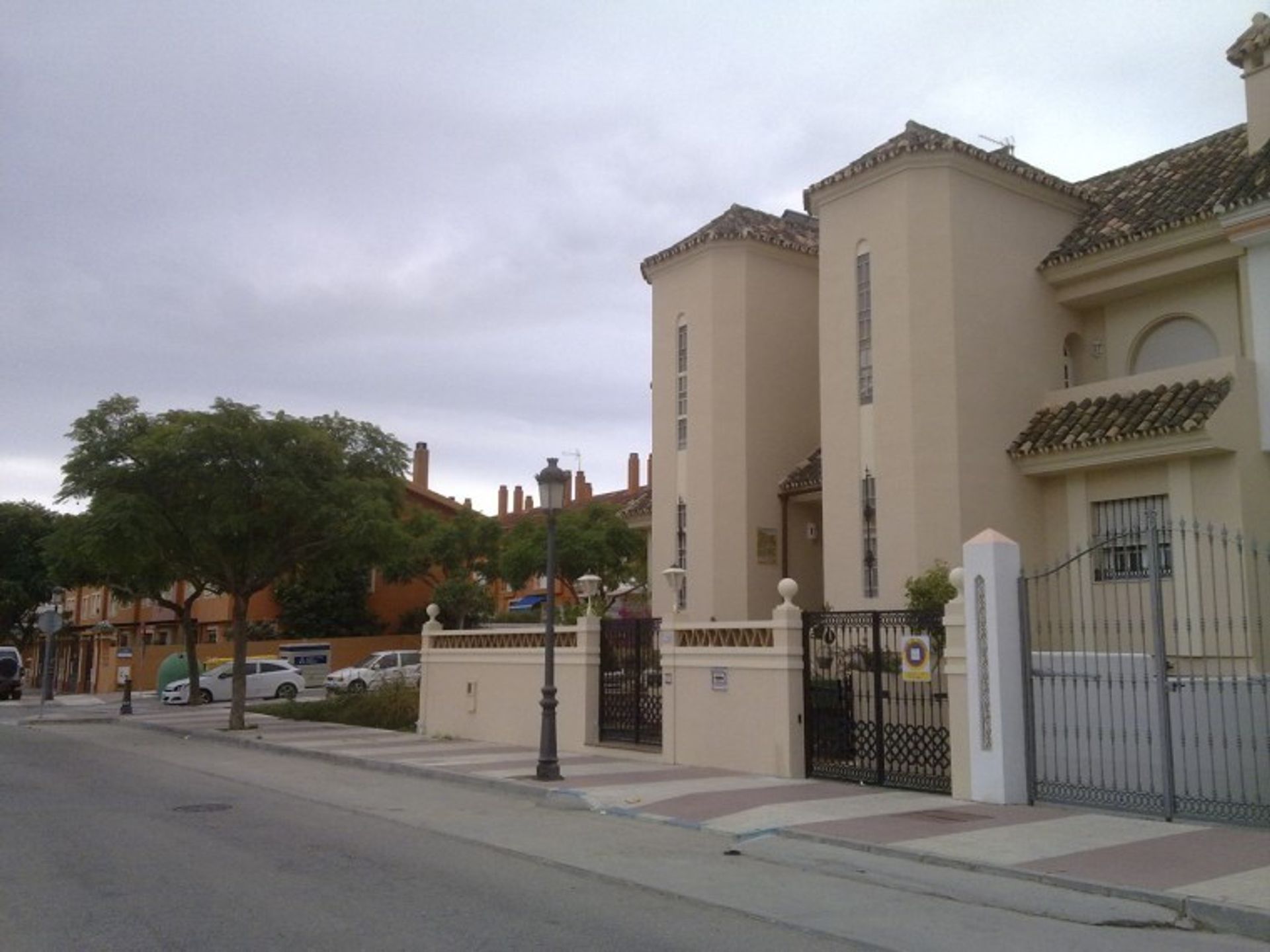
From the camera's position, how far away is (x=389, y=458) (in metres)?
26.9

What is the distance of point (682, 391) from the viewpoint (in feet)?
77.9

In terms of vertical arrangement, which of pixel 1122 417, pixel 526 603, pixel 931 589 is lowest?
pixel 931 589

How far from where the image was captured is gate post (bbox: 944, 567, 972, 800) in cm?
1273

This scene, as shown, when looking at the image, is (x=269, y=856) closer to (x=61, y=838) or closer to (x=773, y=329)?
(x=61, y=838)

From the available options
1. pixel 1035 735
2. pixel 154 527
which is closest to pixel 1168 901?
pixel 1035 735

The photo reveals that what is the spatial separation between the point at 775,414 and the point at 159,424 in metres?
13.3

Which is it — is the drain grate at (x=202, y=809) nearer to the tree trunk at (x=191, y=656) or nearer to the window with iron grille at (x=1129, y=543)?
the window with iron grille at (x=1129, y=543)

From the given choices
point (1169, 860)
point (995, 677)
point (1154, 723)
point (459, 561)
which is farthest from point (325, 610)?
point (1169, 860)

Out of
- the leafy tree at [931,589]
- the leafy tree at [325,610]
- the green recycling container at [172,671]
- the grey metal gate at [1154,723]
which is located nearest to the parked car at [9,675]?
the green recycling container at [172,671]

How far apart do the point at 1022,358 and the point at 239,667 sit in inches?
719

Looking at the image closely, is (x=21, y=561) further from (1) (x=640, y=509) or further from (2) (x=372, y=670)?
(1) (x=640, y=509)

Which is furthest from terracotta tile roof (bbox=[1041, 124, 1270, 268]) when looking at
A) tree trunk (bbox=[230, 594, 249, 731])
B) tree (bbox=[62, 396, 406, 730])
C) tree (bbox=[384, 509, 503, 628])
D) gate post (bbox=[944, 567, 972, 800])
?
tree (bbox=[384, 509, 503, 628])

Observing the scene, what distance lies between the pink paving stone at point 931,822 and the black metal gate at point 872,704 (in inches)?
48.0

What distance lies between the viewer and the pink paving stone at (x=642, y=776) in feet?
49.4
